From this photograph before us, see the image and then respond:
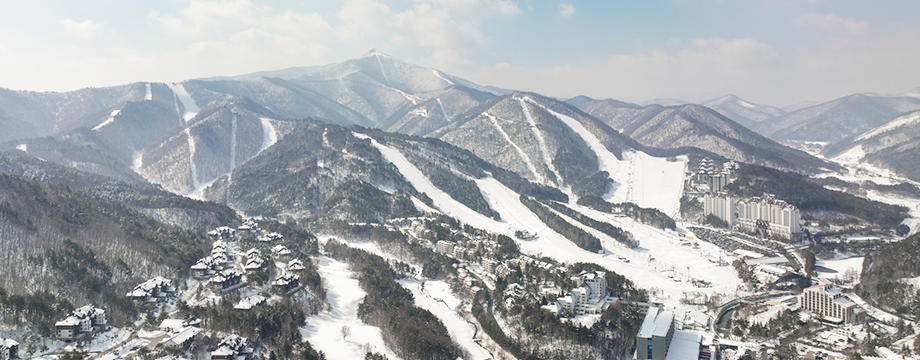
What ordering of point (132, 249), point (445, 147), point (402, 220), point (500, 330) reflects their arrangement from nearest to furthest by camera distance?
point (500, 330)
point (132, 249)
point (402, 220)
point (445, 147)

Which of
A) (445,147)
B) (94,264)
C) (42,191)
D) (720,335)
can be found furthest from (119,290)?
(445,147)

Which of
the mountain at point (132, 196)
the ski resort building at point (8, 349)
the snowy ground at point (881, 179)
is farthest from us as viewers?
the snowy ground at point (881, 179)

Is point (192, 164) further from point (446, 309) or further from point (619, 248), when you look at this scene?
point (446, 309)

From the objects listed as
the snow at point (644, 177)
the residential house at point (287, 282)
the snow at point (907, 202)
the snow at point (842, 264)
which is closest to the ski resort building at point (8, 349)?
the residential house at point (287, 282)

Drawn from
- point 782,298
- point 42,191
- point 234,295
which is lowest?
point 782,298

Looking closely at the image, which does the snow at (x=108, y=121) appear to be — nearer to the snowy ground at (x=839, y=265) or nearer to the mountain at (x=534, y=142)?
the mountain at (x=534, y=142)

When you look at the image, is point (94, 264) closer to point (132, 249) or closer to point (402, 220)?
point (132, 249)
